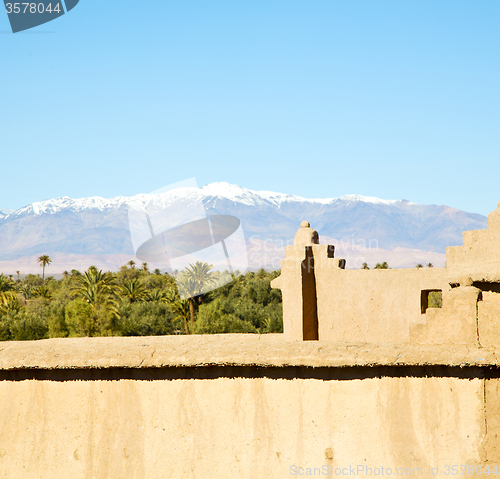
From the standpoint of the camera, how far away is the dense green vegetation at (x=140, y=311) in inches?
1355

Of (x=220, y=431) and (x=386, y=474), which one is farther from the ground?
(x=220, y=431)

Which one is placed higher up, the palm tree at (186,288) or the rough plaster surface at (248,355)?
the rough plaster surface at (248,355)

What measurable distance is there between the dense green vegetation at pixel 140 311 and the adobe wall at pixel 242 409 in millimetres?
29743

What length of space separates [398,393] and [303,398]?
767 mm

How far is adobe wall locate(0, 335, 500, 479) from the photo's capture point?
4.35 metres

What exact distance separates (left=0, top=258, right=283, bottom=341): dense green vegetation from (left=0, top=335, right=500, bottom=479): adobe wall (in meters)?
29.7

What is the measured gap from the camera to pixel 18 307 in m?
39.6

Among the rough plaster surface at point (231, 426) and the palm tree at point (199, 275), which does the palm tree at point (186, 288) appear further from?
the rough plaster surface at point (231, 426)

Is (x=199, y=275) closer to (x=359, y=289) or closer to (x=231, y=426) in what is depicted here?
(x=359, y=289)

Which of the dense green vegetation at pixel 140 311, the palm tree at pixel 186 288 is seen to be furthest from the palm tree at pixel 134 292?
the palm tree at pixel 186 288

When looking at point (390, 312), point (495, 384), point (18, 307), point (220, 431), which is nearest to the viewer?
point (495, 384)

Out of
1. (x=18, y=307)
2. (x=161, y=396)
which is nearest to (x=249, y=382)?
(x=161, y=396)

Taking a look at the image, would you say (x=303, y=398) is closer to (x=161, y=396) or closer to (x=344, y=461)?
(x=344, y=461)

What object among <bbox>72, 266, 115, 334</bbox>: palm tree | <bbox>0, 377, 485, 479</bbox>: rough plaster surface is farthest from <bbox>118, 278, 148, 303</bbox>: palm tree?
<bbox>0, 377, 485, 479</bbox>: rough plaster surface
